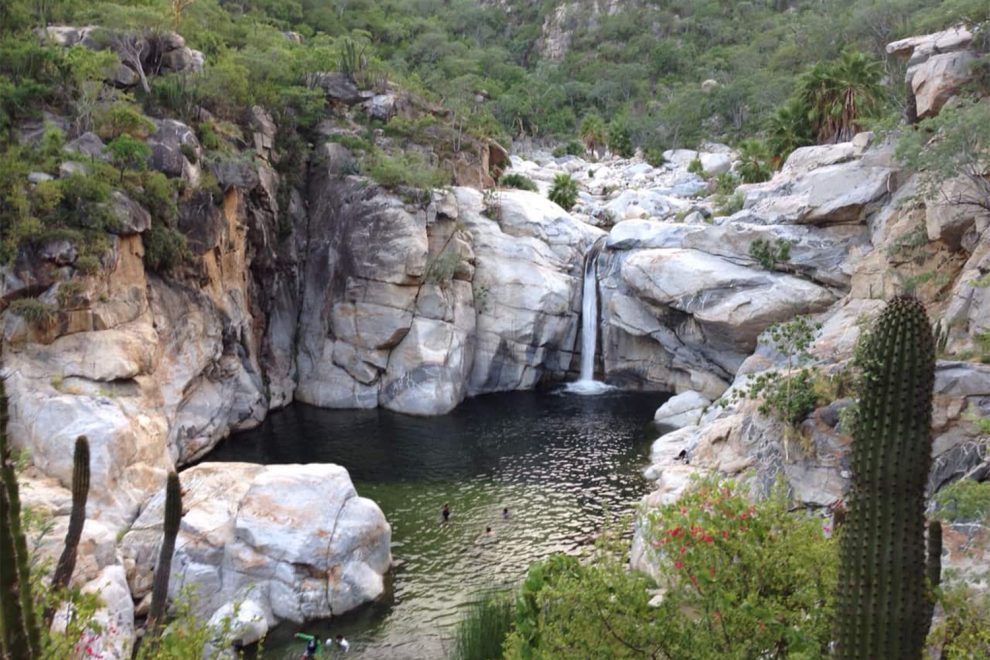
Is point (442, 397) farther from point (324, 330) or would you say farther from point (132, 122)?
point (132, 122)

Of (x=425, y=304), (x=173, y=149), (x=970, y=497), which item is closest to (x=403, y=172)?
(x=425, y=304)

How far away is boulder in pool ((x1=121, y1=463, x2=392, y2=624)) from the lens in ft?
61.2

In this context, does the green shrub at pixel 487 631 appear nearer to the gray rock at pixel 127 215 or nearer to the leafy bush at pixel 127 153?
the gray rock at pixel 127 215

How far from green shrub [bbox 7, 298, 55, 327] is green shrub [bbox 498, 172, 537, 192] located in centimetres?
3145

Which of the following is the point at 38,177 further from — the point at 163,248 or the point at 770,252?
the point at 770,252

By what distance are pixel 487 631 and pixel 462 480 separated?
13007 millimetres

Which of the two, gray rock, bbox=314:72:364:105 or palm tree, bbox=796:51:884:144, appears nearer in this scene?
palm tree, bbox=796:51:884:144

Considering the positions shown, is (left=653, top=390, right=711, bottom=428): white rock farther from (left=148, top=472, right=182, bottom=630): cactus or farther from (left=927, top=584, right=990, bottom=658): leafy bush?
(left=148, top=472, right=182, bottom=630): cactus

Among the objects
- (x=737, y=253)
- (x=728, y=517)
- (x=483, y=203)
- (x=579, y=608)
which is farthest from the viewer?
(x=483, y=203)

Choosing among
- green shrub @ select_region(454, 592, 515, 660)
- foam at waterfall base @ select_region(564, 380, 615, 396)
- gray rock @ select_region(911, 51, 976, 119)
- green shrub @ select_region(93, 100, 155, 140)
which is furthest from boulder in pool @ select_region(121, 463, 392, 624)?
gray rock @ select_region(911, 51, 976, 119)

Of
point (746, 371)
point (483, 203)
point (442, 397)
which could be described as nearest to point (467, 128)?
point (483, 203)

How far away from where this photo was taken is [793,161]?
38250 mm

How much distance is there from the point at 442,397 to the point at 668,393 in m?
11.5

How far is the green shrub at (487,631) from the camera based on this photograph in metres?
15.0
